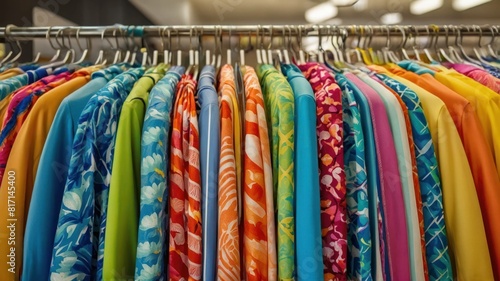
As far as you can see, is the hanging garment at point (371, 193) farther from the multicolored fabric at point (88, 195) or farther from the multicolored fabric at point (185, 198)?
the multicolored fabric at point (88, 195)

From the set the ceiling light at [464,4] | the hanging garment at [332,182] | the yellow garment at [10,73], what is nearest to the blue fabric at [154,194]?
the hanging garment at [332,182]

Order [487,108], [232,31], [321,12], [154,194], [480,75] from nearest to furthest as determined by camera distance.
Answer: [154,194]
[487,108]
[480,75]
[232,31]
[321,12]

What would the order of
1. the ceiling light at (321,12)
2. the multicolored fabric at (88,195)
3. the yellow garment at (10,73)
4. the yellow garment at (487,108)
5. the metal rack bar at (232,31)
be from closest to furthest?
the multicolored fabric at (88,195) → the yellow garment at (487,108) → the yellow garment at (10,73) → the metal rack bar at (232,31) → the ceiling light at (321,12)

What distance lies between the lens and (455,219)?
584 millimetres

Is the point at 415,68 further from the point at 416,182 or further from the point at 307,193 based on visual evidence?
the point at 307,193

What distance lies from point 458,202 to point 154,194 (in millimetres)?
444

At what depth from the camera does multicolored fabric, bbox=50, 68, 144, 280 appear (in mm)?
508

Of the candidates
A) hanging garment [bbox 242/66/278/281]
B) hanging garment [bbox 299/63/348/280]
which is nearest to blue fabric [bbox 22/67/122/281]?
hanging garment [bbox 242/66/278/281]

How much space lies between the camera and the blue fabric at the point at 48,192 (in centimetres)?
52

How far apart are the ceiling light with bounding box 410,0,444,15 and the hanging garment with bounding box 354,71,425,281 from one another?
2.72 ft

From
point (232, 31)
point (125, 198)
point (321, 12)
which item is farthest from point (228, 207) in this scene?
point (321, 12)

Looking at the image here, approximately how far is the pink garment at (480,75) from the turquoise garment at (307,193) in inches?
14.4

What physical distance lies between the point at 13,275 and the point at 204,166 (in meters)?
0.30

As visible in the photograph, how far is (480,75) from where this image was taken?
734mm
